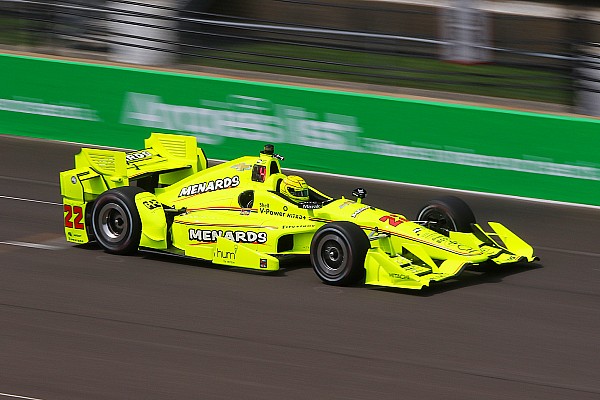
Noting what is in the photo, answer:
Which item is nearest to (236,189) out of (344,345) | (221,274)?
(221,274)

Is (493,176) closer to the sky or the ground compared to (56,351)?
closer to the sky

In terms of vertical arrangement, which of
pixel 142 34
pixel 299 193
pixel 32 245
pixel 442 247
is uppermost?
pixel 142 34

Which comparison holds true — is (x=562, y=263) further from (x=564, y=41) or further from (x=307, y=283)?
(x=564, y=41)

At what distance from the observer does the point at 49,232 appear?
12367mm

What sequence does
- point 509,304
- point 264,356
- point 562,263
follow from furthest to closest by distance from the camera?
point 562,263
point 509,304
point 264,356

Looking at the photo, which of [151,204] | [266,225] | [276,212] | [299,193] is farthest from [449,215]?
[151,204]

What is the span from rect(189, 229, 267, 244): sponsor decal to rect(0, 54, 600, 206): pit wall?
18.4ft

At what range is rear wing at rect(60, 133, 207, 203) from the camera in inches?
450

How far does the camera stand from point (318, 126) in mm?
16391

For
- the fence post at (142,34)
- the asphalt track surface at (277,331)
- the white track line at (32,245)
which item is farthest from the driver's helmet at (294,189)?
the fence post at (142,34)

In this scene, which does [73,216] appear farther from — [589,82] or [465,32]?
[465,32]

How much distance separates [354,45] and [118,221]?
685 centimetres

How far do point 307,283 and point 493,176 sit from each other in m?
5.70

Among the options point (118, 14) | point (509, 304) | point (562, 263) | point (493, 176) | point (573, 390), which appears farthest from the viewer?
point (118, 14)
